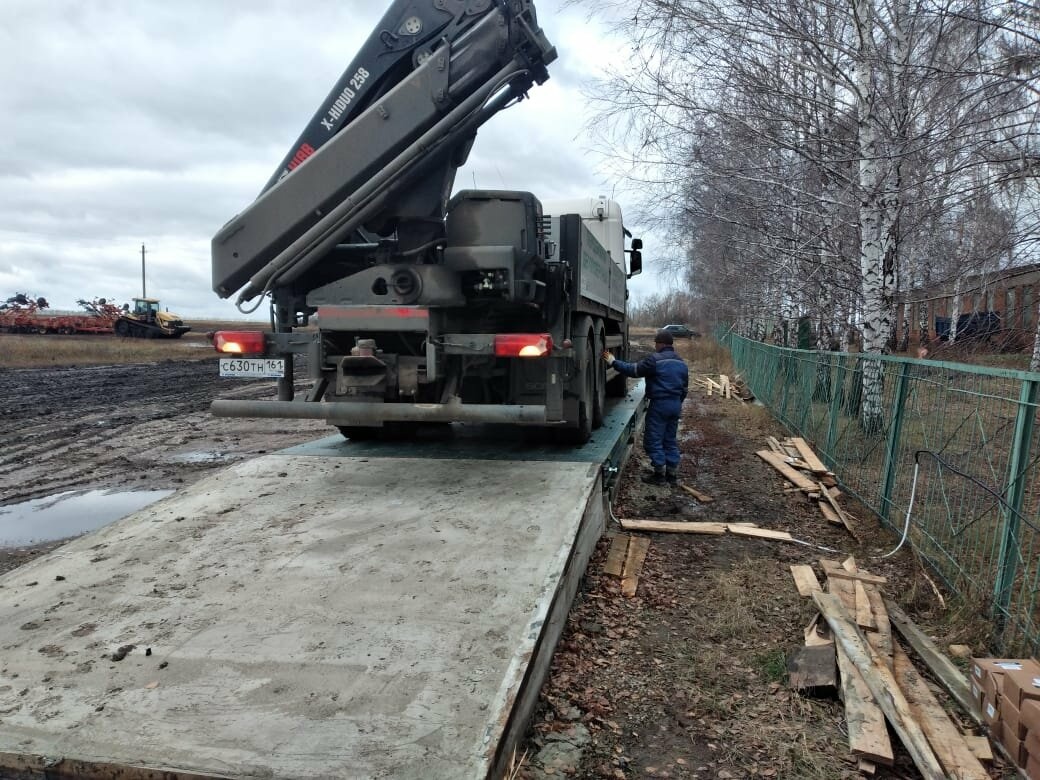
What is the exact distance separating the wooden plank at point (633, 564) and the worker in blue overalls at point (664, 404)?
79.6 inches

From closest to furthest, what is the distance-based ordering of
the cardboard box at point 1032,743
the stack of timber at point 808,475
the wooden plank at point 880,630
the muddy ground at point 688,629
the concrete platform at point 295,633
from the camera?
the concrete platform at point 295,633
the cardboard box at point 1032,743
the muddy ground at point 688,629
the wooden plank at point 880,630
the stack of timber at point 808,475

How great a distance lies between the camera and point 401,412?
203 inches

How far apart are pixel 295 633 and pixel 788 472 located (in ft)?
20.8

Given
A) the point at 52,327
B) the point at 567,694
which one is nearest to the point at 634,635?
the point at 567,694

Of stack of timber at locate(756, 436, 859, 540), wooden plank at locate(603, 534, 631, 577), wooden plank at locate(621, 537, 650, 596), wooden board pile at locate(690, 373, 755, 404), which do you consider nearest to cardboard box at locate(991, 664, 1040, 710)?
wooden plank at locate(621, 537, 650, 596)

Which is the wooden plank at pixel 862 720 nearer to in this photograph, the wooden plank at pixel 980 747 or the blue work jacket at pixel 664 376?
the wooden plank at pixel 980 747

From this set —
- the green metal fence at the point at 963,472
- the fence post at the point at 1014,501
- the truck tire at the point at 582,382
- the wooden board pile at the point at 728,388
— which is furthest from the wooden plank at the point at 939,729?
the wooden board pile at the point at 728,388

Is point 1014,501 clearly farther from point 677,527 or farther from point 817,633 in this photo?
point 677,527

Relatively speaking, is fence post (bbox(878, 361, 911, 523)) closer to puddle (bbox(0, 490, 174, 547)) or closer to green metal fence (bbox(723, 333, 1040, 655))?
green metal fence (bbox(723, 333, 1040, 655))

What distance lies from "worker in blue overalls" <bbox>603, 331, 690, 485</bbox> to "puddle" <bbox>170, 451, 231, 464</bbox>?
18.5 ft

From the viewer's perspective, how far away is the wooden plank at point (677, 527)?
5992 millimetres

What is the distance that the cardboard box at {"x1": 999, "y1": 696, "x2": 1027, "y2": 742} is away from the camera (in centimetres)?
284

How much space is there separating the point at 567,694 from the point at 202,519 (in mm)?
2895

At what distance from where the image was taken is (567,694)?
347cm
